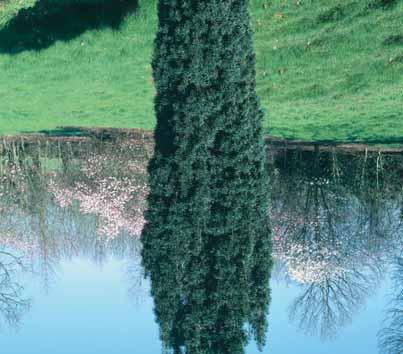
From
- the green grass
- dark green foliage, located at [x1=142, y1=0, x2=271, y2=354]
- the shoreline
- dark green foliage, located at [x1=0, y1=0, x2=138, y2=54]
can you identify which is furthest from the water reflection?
dark green foliage, located at [x1=0, y1=0, x2=138, y2=54]

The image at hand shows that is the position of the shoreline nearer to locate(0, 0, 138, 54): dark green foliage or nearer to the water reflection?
locate(0, 0, 138, 54): dark green foliage

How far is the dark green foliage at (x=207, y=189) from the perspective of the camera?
12.4 meters

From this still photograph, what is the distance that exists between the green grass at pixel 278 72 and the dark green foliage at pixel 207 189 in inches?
124

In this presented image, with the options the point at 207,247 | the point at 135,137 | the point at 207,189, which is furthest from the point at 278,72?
the point at 207,247

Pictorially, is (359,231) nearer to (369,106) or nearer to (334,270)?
(334,270)

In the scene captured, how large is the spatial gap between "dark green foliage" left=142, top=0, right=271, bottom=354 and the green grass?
10.4 feet

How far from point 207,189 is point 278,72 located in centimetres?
450

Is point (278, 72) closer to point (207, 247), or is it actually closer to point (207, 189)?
point (207, 189)

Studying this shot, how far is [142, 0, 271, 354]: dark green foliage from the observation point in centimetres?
1243

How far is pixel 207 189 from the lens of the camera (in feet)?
41.7

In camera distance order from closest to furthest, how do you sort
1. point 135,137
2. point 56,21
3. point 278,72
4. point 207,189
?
1. point 207,189
2. point 278,72
3. point 56,21
4. point 135,137

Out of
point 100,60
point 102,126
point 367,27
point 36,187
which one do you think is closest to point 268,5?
point 367,27

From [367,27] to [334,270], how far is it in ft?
28.9

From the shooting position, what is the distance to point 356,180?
18.9m
